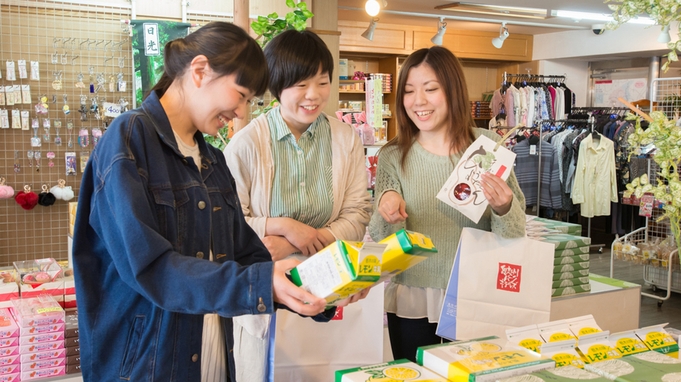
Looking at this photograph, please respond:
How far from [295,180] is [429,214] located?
0.45 m

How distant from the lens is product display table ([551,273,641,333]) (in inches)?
104

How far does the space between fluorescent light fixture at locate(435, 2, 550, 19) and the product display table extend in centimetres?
546

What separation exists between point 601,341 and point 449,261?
58 cm

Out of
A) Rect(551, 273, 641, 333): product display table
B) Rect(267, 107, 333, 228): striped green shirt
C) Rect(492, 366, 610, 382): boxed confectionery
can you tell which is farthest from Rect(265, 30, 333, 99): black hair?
Rect(551, 273, 641, 333): product display table

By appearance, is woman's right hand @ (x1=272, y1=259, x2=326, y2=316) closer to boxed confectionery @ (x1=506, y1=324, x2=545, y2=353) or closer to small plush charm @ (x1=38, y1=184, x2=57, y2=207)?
boxed confectionery @ (x1=506, y1=324, x2=545, y2=353)

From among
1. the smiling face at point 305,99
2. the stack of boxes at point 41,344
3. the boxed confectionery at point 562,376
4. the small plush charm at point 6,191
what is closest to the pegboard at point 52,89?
the small plush charm at point 6,191

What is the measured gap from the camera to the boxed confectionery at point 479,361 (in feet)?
4.19

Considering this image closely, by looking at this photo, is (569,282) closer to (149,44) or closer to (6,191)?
(149,44)

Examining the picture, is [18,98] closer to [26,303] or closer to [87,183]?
[26,303]

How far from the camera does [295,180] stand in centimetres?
193

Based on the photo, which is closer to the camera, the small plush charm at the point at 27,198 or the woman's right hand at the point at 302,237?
the woman's right hand at the point at 302,237

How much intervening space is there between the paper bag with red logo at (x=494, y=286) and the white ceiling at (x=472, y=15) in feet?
19.8

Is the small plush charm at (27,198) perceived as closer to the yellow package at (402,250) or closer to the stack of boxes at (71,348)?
the stack of boxes at (71,348)

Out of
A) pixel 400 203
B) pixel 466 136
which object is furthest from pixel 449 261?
pixel 466 136
